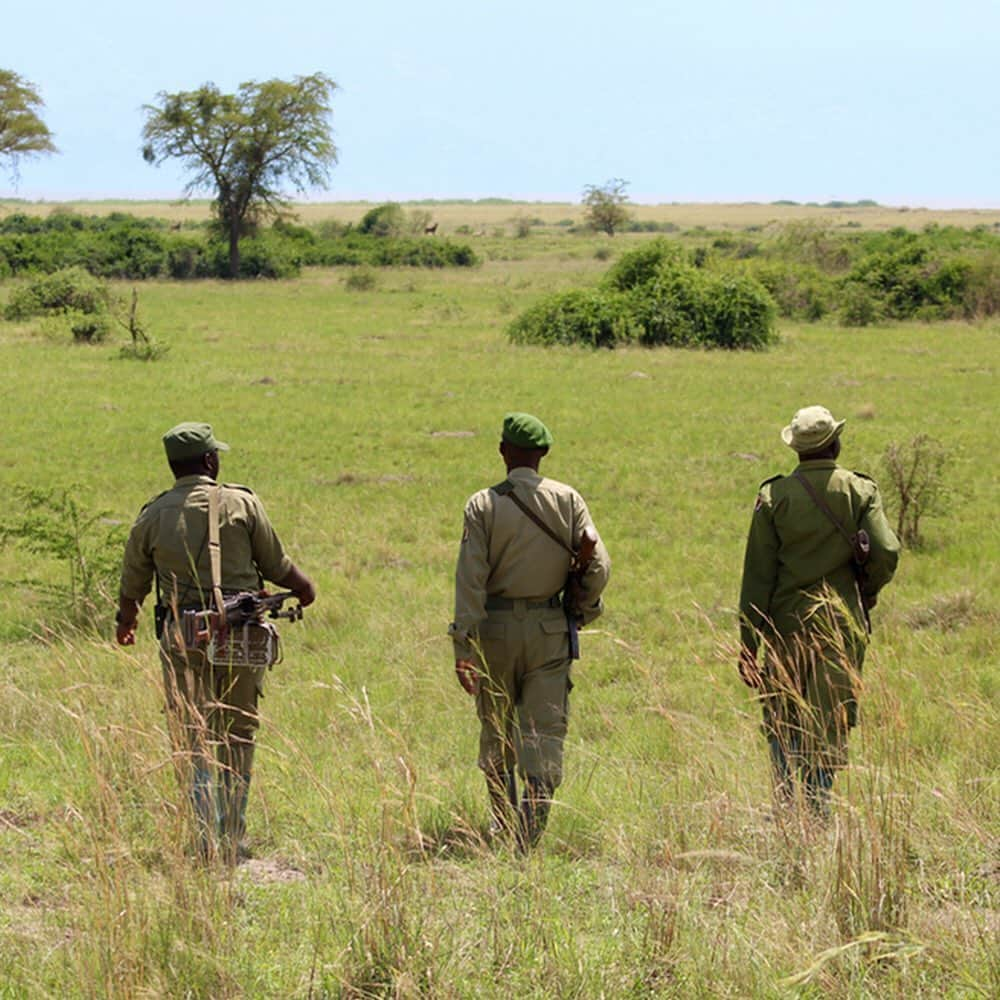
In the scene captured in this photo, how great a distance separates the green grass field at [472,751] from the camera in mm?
3273

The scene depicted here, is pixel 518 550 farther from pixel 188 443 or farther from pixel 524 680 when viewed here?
pixel 188 443

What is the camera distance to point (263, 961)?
339cm

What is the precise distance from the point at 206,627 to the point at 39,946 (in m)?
1.61

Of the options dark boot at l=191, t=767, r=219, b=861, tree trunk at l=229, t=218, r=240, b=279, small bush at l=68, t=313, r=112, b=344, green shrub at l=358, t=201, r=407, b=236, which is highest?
green shrub at l=358, t=201, r=407, b=236

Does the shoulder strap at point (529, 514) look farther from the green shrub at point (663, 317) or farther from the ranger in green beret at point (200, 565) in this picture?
the green shrub at point (663, 317)

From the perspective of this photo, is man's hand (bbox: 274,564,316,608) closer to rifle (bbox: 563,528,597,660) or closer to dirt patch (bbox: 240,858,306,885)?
rifle (bbox: 563,528,597,660)

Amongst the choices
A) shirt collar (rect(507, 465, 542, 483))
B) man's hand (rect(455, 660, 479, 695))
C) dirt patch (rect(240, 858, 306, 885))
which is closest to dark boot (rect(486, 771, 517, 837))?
man's hand (rect(455, 660, 479, 695))

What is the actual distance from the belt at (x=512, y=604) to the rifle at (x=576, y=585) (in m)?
0.06

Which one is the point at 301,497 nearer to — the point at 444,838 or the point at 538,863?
the point at 444,838

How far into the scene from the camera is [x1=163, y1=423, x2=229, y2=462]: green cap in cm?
508

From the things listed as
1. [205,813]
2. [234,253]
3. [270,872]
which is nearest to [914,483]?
[270,872]

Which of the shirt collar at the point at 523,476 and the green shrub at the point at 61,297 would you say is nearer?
the shirt collar at the point at 523,476

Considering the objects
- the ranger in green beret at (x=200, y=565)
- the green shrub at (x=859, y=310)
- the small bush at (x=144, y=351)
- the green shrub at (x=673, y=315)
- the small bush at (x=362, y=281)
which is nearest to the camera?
the ranger in green beret at (x=200, y=565)

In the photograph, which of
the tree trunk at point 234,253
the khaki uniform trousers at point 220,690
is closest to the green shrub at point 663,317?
the khaki uniform trousers at point 220,690
